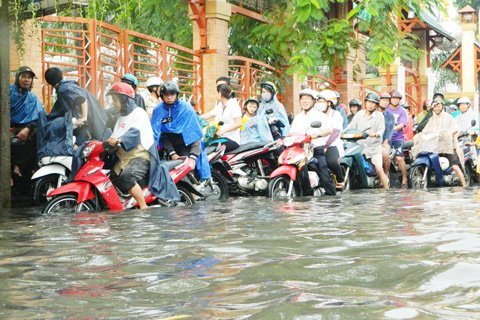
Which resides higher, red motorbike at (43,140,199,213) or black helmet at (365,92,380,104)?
black helmet at (365,92,380,104)

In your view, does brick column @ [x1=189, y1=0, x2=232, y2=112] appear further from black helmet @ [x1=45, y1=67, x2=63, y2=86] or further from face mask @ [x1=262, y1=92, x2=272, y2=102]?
black helmet @ [x1=45, y1=67, x2=63, y2=86]

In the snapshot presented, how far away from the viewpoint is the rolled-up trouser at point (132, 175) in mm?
9828

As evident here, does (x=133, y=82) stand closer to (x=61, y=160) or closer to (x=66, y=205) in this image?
(x=61, y=160)

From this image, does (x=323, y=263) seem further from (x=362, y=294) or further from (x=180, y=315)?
(x=180, y=315)

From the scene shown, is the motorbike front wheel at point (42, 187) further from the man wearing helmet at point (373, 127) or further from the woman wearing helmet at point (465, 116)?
the woman wearing helmet at point (465, 116)

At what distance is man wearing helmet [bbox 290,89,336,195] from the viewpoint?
12.8 metres

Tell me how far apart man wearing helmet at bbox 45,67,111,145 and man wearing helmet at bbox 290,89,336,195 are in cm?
312

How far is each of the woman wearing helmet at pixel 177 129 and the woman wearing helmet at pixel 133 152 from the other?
2.77 feet

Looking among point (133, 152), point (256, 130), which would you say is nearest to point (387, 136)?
point (256, 130)

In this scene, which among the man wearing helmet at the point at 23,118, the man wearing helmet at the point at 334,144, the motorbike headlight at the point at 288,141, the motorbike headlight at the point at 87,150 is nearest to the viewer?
the motorbike headlight at the point at 87,150

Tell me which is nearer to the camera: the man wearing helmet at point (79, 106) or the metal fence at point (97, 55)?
the man wearing helmet at point (79, 106)

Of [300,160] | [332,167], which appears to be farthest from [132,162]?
[332,167]

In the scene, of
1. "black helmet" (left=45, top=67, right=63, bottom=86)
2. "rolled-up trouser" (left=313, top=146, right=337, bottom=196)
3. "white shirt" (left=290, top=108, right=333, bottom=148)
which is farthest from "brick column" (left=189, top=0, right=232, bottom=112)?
"black helmet" (left=45, top=67, right=63, bottom=86)

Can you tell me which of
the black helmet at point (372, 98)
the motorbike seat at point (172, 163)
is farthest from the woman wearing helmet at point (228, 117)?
the black helmet at point (372, 98)
